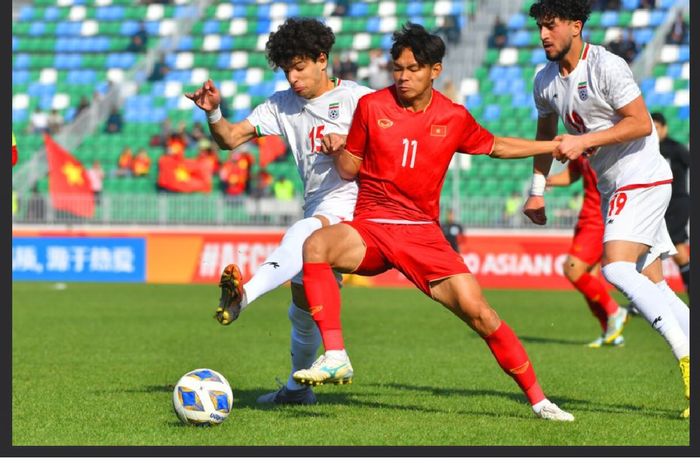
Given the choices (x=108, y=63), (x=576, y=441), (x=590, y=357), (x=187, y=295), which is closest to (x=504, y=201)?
(x=187, y=295)

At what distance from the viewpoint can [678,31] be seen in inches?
1216

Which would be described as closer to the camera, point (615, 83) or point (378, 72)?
point (615, 83)

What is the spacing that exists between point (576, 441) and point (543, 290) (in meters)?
16.6

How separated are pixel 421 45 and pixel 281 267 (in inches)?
66.3

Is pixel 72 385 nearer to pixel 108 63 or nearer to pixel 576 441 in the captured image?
pixel 576 441

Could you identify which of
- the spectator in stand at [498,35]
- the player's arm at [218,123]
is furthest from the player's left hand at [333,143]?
the spectator in stand at [498,35]

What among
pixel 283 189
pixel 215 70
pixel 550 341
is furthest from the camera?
pixel 215 70

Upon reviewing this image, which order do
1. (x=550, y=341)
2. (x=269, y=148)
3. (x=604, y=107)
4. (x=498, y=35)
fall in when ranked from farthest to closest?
(x=498, y=35) < (x=269, y=148) < (x=550, y=341) < (x=604, y=107)

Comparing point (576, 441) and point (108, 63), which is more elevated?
point (108, 63)

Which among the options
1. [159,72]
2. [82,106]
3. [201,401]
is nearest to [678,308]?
[201,401]

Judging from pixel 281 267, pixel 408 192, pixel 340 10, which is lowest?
pixel 281 267

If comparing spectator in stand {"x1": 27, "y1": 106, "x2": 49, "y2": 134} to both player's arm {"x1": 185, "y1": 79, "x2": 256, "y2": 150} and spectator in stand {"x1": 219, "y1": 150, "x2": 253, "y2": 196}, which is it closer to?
spectator in stand {"x1": 219, "y1": 150, "x2": 253, "y2": 196}

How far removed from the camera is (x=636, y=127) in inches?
299

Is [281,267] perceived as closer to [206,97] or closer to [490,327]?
[206,97]
